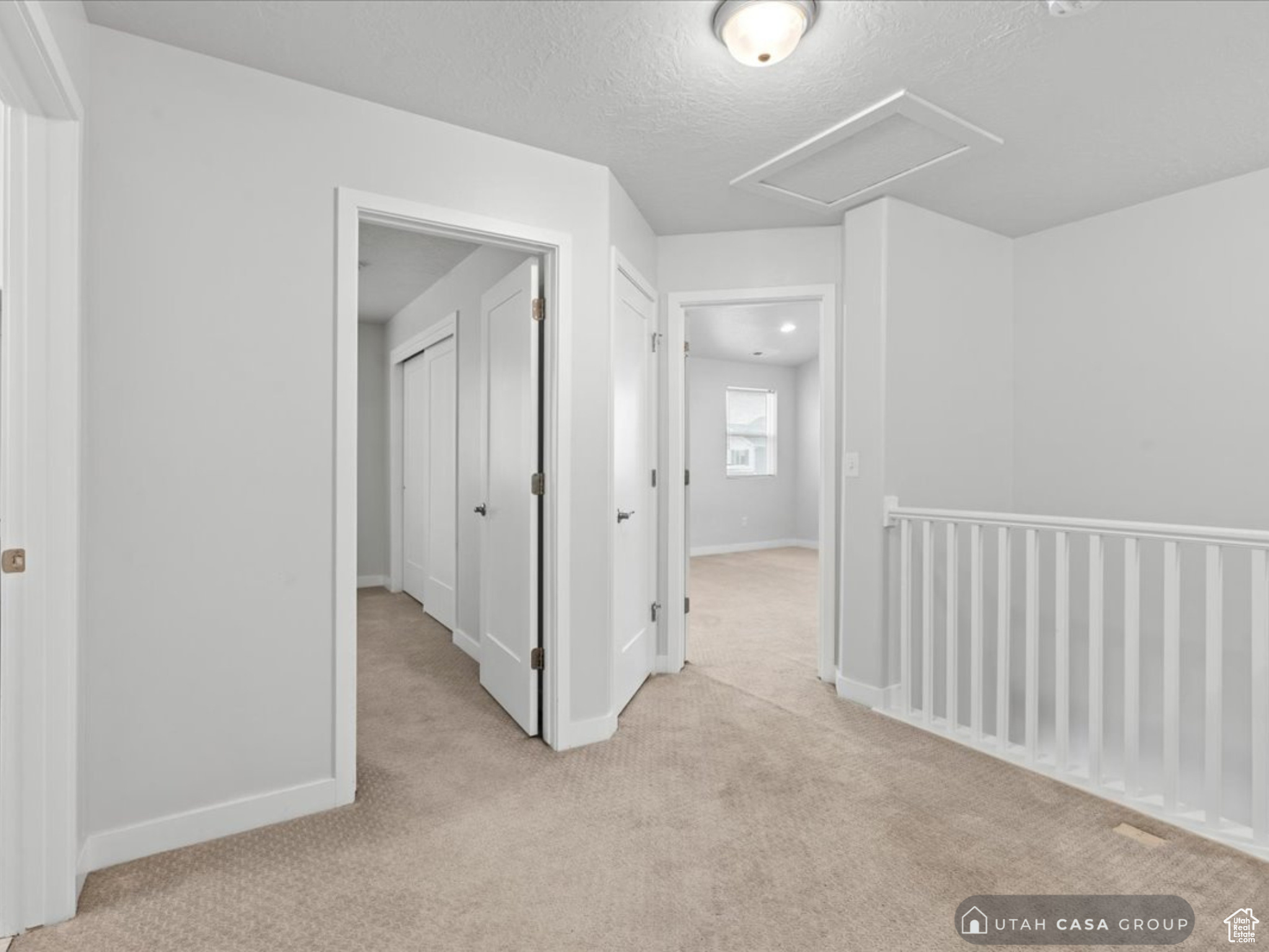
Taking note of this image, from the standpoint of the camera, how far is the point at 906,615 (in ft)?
9.21

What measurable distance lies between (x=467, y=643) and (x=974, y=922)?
2857 millimetres

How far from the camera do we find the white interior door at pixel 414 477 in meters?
4.81

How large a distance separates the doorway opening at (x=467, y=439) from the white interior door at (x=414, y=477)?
2 cm

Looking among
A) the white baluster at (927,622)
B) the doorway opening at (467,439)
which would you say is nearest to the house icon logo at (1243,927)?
the white baluster at (927,622)

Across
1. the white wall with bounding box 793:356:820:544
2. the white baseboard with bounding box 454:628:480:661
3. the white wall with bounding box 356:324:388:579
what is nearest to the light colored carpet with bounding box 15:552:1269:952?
the white baseboard with bounding box 454:628:480:661

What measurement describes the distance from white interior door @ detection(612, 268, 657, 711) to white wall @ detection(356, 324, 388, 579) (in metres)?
3.25

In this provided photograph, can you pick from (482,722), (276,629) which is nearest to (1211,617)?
(482,722)

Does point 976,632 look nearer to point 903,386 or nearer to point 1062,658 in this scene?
point 1062,658

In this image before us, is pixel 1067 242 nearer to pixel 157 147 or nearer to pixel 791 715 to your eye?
pixel 791 715

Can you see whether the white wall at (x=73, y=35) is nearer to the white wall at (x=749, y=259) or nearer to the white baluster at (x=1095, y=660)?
the white wall at (x=749, y=259)


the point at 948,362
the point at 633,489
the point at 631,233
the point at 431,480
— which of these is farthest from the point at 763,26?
the point at 431,480

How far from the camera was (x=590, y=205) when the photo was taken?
101 inches

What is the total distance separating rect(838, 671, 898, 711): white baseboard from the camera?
2.94 m

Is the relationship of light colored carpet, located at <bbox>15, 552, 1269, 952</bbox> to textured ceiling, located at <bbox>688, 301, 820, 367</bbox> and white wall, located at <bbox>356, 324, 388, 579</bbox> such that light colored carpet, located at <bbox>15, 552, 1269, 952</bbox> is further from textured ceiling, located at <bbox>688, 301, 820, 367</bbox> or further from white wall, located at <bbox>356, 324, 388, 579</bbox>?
textured ceiling, located at <bbox>688, 301, 820, 367</bbox>
